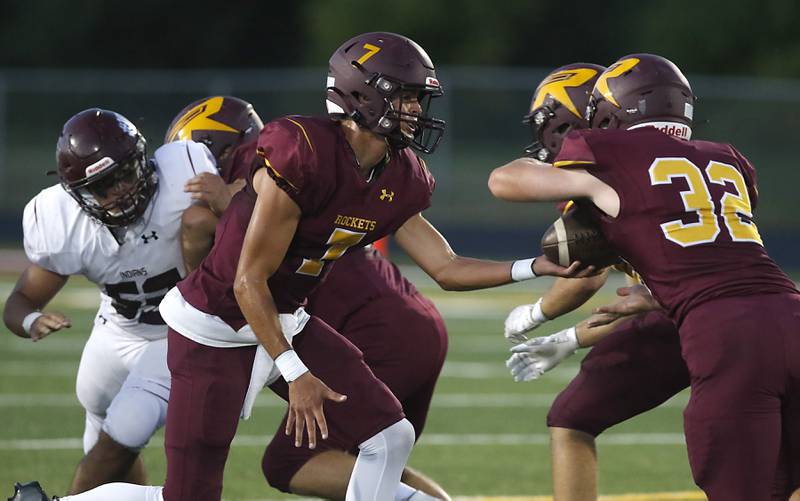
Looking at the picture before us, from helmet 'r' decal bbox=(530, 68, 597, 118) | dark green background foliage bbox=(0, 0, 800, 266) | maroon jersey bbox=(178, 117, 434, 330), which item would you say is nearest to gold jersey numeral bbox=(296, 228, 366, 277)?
maroon jersey bbox=(178, 117, 434, 330)

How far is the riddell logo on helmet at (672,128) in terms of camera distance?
13.1 feet

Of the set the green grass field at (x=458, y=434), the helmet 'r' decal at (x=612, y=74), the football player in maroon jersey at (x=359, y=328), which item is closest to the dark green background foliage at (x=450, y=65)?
the green grass field at (x=458, y=434)

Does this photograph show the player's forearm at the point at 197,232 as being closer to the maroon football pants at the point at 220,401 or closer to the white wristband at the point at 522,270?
the maroon football pants at the point at 220,401

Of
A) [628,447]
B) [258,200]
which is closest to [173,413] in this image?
[258,200]

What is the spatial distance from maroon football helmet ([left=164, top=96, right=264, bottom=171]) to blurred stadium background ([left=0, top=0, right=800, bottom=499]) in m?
0.18

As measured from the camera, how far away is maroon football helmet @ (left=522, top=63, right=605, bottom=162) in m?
4.78

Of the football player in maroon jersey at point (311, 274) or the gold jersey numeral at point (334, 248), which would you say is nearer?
the football player in maroon jersey at point (311, 274)

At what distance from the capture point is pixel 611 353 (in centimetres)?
443

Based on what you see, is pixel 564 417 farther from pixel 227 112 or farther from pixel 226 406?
pixel 227 112

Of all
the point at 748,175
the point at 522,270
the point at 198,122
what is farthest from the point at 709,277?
the point at 198,122

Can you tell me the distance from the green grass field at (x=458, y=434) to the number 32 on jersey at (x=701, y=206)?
90.3 inches

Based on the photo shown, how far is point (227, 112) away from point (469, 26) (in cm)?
2296

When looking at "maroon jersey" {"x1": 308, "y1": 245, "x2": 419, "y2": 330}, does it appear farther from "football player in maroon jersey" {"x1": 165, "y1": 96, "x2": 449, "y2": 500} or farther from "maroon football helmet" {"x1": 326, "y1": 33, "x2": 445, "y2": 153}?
"maroon football helmet" {"x1": 326, "y1": 33, "x2": 445, "y2": 153}

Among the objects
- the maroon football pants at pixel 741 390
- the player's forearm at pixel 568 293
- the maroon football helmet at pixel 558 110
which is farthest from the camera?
the maroon football helmet at pixel 558 110
